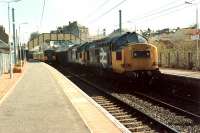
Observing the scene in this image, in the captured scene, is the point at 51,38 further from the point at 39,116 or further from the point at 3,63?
the point at 39,116

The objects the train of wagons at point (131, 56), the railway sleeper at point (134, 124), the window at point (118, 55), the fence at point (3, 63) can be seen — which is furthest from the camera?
the fence at point (3, 63)

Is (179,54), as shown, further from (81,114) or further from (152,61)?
(81,114)

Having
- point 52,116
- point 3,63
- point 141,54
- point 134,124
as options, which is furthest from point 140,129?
point 3,63

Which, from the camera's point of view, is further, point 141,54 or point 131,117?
point 141,54

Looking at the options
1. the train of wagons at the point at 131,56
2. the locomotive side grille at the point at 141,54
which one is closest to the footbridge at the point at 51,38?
the train of wagons at the point at 131,56

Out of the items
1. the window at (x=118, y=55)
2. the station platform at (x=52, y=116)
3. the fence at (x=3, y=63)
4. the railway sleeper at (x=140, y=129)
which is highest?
the window at (x=118, y=55)

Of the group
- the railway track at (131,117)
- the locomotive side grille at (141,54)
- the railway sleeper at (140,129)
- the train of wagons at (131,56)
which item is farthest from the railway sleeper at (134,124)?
the locomotive side grille at (141,54)

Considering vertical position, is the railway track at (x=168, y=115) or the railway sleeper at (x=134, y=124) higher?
the railway track at (x=168, y=115)

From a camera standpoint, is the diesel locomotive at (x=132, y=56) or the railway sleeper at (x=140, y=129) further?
the diesel locomotive at (x=132, y=56)

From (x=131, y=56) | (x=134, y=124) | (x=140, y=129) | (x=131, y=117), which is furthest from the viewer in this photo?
(x=131, y=56)

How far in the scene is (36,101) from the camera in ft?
64.6

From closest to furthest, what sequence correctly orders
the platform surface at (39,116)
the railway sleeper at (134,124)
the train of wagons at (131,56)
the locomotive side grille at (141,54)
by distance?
the platform surface at (39,116), the railway sleeper at (134,124), the train of wagons at (131,56), the locomotive side grille at (141,54)

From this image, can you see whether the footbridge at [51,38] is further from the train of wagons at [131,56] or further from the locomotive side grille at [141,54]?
the locomotive side grille at [141,54]

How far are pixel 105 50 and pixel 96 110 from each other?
13204 mm
